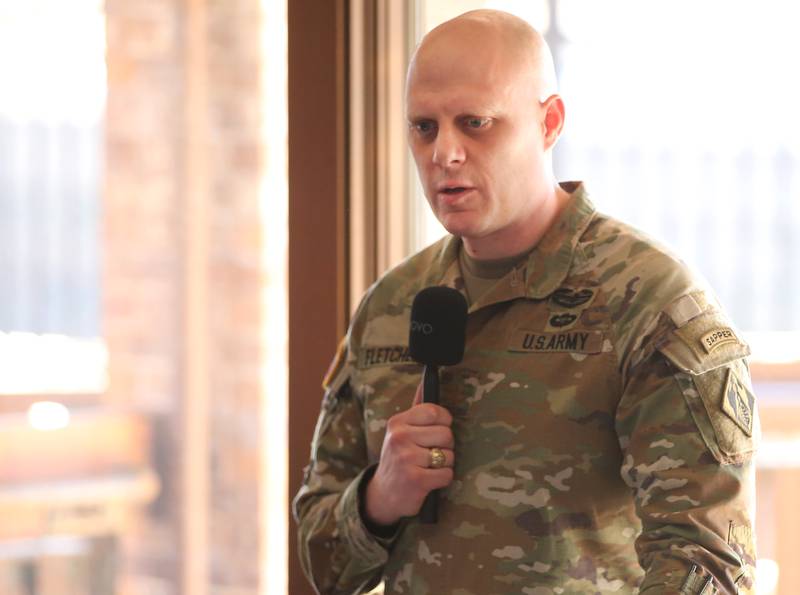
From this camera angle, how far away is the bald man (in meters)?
1.25

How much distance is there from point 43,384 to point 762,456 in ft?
4.85

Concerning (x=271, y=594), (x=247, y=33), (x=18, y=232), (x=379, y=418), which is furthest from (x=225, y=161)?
(x=379, y=418)

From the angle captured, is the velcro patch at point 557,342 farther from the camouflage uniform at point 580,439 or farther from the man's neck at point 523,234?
the man's neck at point 523,234

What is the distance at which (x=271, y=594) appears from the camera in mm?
2426

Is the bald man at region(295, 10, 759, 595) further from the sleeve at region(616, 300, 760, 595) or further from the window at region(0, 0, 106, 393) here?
the window at region(0, 0, 106, 393)

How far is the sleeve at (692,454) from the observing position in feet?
4.00

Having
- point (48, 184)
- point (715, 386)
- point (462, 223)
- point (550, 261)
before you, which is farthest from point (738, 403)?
point (48, 184)

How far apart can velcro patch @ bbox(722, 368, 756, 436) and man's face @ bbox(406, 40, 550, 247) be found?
0.33 meters

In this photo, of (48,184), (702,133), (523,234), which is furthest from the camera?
(48,184)

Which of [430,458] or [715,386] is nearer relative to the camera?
[715,386]

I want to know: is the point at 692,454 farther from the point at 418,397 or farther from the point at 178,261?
the point at 178,261

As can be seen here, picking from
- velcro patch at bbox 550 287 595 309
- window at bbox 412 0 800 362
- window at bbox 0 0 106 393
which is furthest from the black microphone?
window at bbox 0 0 106 393

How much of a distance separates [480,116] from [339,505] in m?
0.54

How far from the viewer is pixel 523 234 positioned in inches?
57.4
